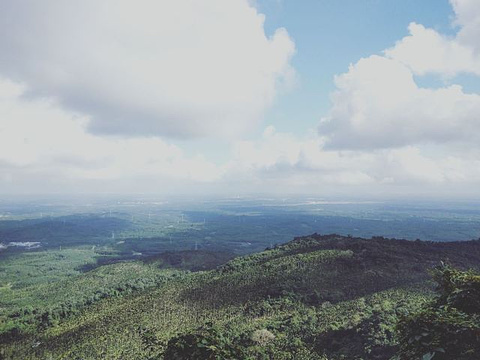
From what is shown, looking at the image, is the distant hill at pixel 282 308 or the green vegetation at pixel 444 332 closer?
the green vegetation at pixel 444 332

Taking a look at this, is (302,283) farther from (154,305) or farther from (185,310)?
(154,305)

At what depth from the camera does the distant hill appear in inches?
2270

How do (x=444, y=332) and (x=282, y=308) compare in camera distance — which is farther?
(x=282, y=308)

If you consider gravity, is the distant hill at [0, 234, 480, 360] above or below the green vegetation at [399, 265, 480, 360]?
below

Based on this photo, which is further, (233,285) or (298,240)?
(298,240)

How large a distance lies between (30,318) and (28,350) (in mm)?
27651

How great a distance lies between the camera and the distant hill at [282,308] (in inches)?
2270

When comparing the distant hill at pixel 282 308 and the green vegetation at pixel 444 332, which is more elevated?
the green vegetation at pixel 444 332

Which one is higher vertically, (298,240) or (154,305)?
(298,240)

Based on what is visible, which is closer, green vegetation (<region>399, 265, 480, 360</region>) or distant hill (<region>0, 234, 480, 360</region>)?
green vegetation (<region>399, 265, 480, 360</region>)

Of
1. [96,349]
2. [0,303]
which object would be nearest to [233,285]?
[96,349]

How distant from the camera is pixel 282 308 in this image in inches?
2995

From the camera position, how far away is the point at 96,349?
2559 inches

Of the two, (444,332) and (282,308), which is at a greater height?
(444,332)
